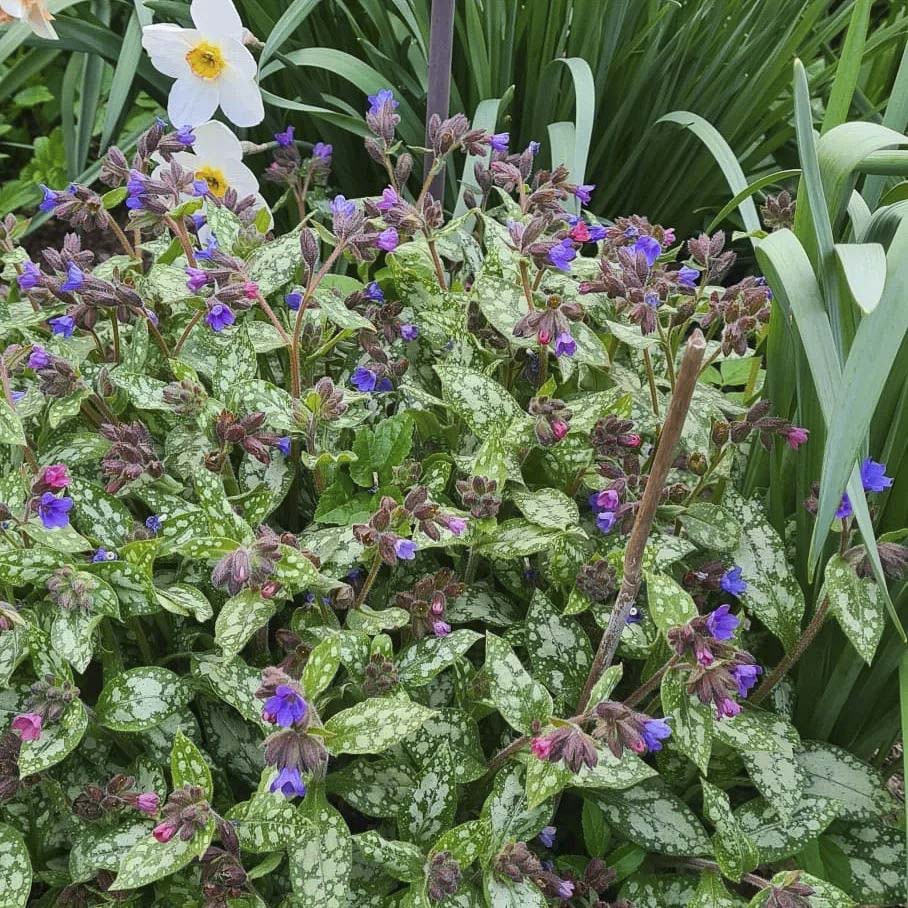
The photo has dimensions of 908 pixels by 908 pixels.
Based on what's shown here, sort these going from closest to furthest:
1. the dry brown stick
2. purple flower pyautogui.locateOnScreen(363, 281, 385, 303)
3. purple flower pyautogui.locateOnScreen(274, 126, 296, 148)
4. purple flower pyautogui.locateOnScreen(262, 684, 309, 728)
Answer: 1. the dry brown stick
2. purple flower pyautogui.locateOnScreen(262, 684, 309, 728)
3. purple flower pyautogui.locateOnScreen(363, 281, 385, 303)
4. purple flower pyautogui.locateOnScreen(274, 126, 296, 148)

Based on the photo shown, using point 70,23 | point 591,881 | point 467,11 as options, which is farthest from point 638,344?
point 70,23

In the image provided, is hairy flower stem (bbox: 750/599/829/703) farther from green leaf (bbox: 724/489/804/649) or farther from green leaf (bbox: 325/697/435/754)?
green leaf (bbox: 325/697/435/754)

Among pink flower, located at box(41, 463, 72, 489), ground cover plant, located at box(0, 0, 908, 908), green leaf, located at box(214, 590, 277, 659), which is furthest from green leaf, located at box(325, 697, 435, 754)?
pink flower, located at box(41, 463, 72, 489)

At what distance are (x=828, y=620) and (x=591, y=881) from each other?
1.35ft

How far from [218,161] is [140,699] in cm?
82

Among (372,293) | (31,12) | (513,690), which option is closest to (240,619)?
(513,690)

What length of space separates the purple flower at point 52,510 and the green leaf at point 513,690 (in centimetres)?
42

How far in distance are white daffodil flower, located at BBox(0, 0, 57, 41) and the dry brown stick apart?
839 mm

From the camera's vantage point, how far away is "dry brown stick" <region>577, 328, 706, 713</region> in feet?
2.23

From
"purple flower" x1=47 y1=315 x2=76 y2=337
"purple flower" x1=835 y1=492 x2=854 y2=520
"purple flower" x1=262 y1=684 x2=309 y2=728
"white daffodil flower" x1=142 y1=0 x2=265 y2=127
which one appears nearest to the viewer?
"purple flower" x1=262 y1=684 x2=309 y2=728

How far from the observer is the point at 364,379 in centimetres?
116

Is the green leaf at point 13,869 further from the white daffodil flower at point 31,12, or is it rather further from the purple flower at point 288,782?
the white daffodil flower at point 31,12

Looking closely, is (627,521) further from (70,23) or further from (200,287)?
(70,23)

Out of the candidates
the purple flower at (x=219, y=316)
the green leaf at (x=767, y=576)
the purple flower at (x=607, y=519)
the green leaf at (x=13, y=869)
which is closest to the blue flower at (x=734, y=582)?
the green leaf at (x=767, y=576)
